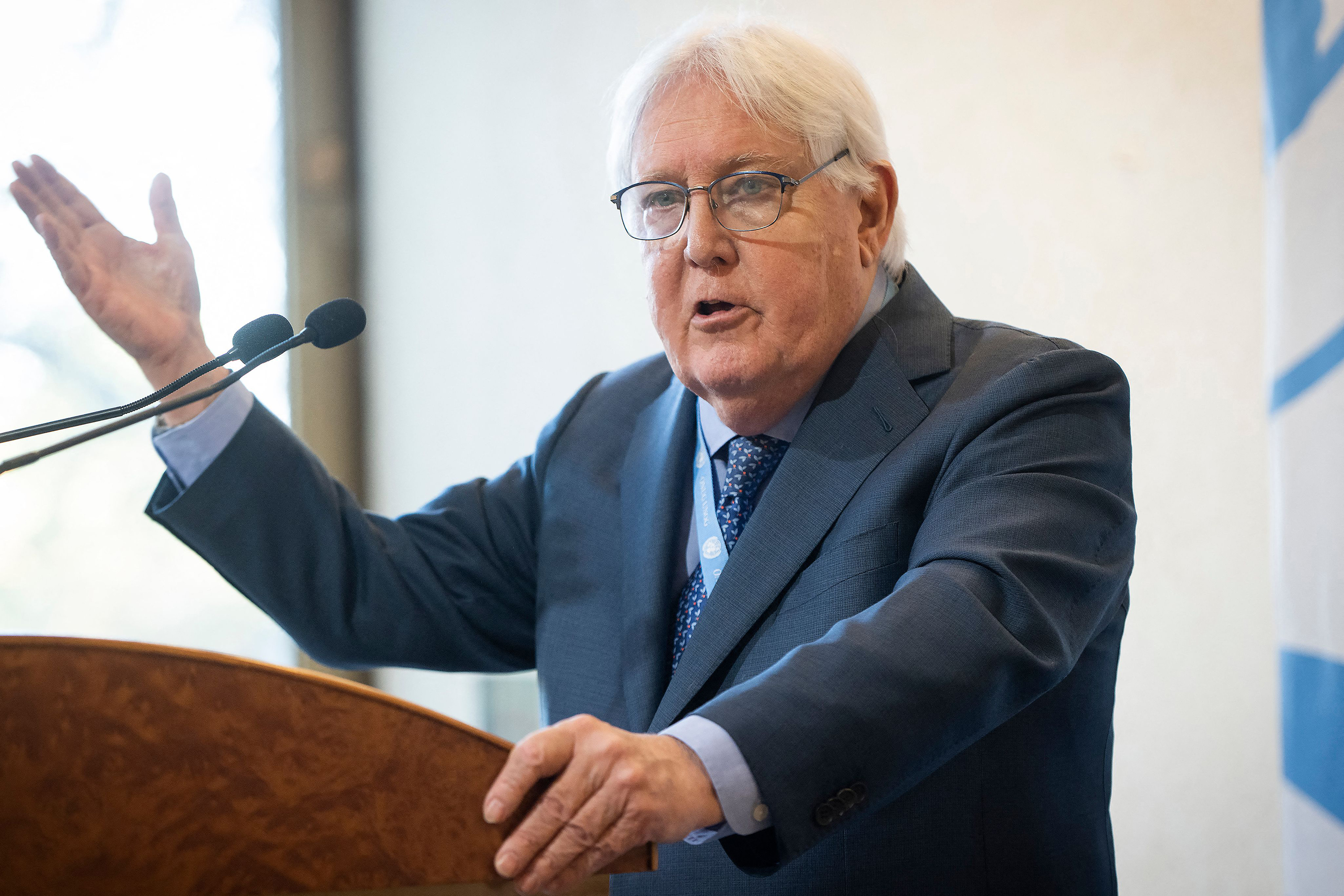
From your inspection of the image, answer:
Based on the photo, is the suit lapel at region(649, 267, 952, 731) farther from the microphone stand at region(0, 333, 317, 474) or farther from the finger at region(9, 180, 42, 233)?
the finger at region(9, 180, 42, 233)

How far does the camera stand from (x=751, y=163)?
1259 mm

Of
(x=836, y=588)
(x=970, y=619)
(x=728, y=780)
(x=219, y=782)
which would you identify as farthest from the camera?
(x=836, y=588)

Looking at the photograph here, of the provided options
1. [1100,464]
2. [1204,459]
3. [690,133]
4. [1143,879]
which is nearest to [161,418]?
[690,133]

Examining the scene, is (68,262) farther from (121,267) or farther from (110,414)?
(110,414)

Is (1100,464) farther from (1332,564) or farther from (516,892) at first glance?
(516,892)

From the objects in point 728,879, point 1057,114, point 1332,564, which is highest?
point 1057,114

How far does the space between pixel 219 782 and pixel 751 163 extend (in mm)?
923

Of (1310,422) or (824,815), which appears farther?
(1310,422)

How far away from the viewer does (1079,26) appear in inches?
77.2

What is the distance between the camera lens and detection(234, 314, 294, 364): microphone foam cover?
106 centimetres

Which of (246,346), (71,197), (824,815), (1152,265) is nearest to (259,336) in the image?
(246,346)

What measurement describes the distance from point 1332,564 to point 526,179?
2.13m

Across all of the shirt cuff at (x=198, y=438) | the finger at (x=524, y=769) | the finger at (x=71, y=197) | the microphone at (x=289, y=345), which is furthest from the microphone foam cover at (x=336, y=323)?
the finger at (x=524, y=769)

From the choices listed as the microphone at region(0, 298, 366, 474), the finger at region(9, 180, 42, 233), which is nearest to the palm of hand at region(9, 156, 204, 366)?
the finger at region(9, 180, 42, 233)
